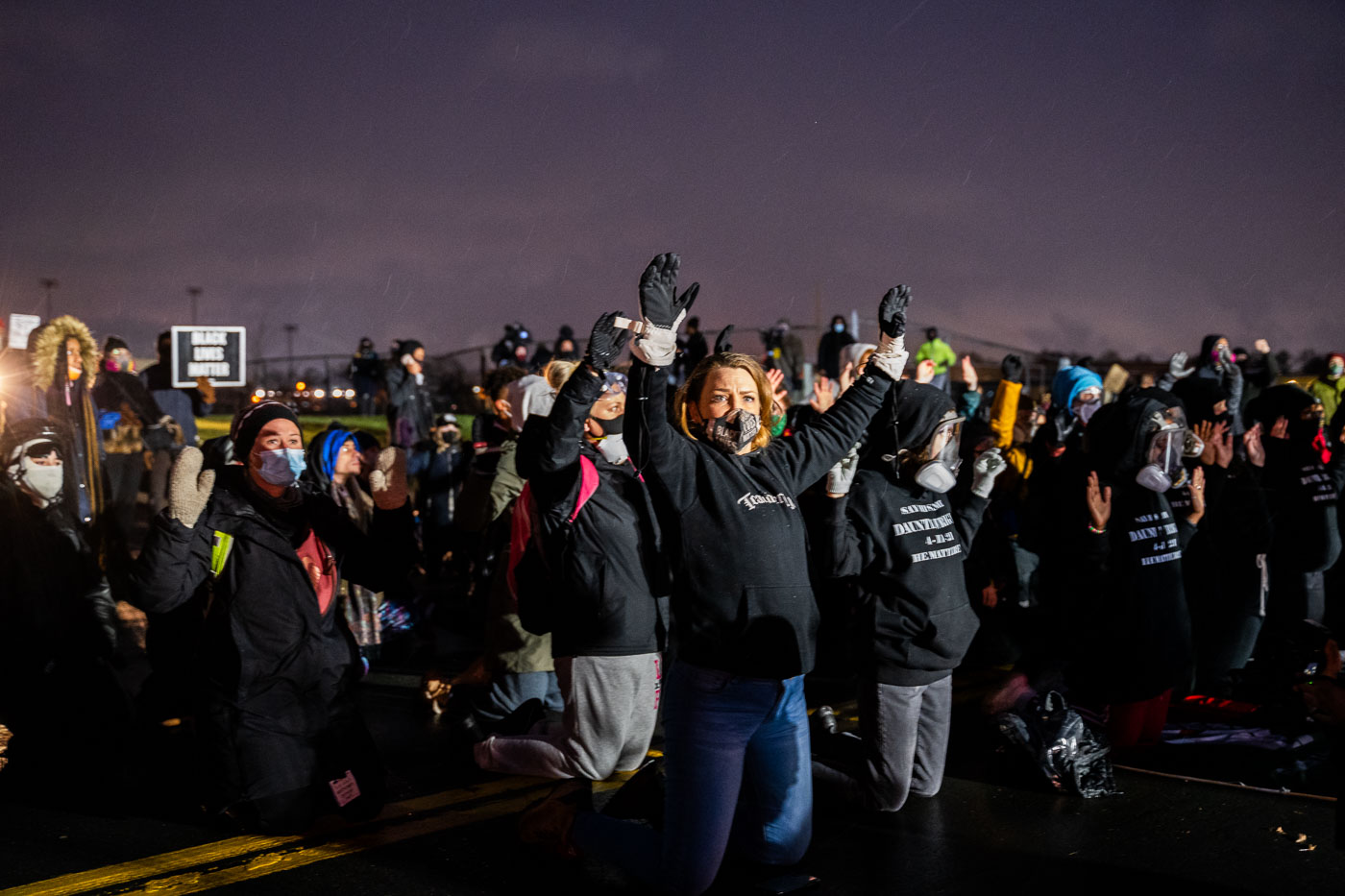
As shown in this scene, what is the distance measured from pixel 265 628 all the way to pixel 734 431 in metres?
2.30

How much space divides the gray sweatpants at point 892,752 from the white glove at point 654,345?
2.01m

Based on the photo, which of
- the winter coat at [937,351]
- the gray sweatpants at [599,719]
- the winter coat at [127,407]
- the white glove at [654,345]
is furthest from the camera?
the winter coat at [937,351]

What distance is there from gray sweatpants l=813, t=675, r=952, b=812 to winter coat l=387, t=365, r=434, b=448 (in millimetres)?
8718

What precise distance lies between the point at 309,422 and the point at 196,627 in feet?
47.9

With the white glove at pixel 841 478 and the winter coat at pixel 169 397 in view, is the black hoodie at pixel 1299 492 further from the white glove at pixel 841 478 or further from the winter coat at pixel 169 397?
the winter coat at pixel 169 397

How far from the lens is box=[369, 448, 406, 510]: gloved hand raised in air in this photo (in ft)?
16.4

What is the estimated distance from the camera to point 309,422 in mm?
19328

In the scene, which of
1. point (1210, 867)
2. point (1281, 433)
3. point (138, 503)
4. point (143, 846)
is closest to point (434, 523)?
point (138, 503)

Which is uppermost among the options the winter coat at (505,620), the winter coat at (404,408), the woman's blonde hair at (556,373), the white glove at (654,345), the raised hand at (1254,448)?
the winter coat at (404,408)

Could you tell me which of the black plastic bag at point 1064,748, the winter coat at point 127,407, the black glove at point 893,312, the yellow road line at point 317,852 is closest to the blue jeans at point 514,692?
the yellow road line at point 317,852

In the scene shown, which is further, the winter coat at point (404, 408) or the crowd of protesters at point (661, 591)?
the winter coat at point (404, 408)

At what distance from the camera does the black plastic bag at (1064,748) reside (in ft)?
15.7

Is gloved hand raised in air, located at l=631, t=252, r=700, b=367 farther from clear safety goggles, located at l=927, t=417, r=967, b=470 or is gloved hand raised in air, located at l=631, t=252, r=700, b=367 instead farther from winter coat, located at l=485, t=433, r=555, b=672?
winter coat, located at l=485, t=433, r=555, b=672

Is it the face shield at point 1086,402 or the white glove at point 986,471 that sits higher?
the face shield at point 1086,402
